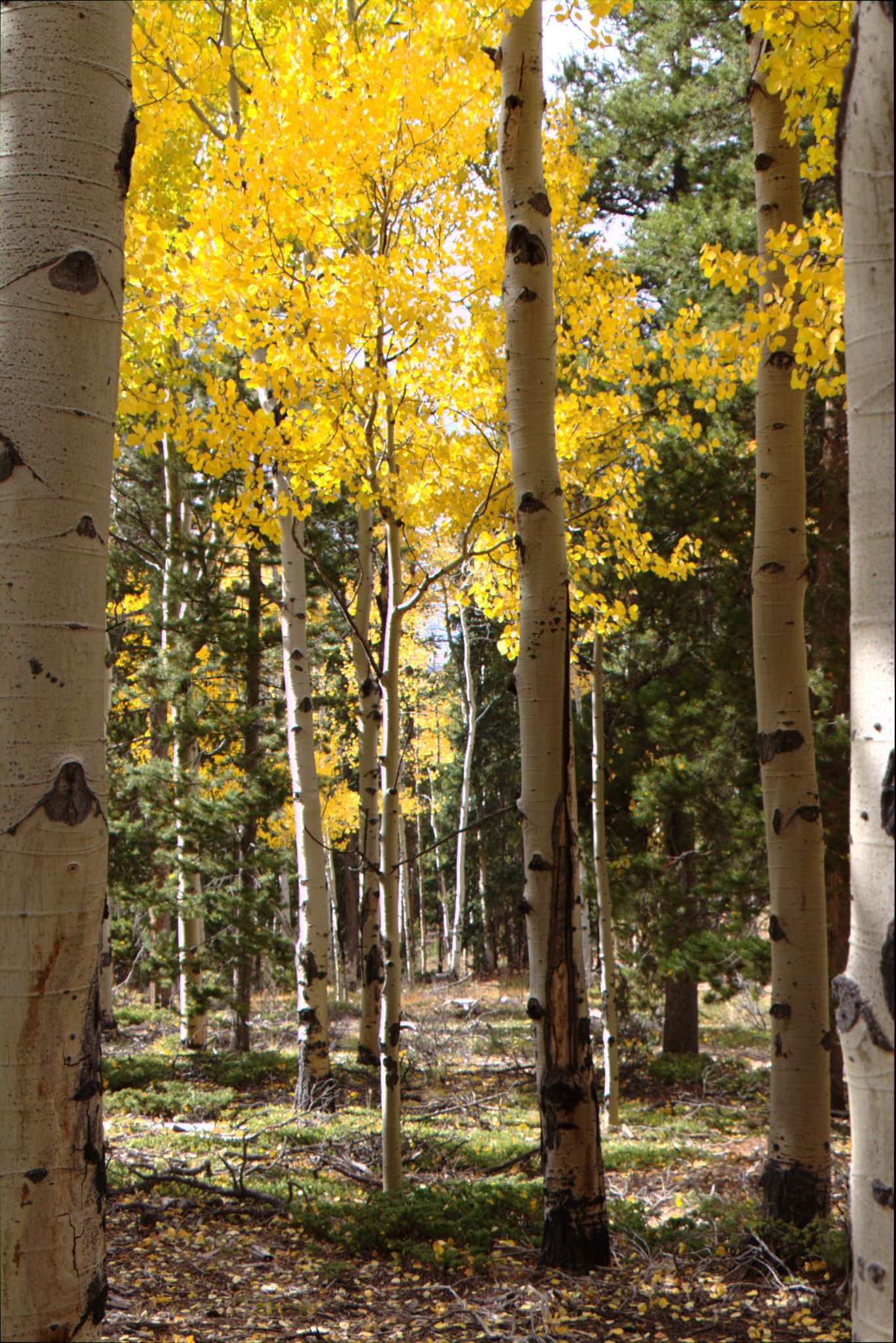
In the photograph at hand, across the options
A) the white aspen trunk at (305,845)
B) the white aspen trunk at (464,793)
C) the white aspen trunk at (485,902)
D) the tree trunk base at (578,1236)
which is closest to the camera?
the tree trunk base at (578,1236)

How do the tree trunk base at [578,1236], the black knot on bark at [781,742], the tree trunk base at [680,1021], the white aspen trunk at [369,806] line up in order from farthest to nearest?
the tree trunk base at [680,1021] < the white aspen trunk at [369,806] < the black knot on bark at [781,742] < the tree trunk base at [578,1236]

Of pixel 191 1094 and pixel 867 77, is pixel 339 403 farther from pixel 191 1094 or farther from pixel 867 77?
pixel 191 1094

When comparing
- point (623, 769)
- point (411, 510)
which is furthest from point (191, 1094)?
point (411, 510)

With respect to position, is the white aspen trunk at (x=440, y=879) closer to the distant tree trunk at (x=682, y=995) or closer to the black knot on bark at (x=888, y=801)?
the distant tree trunk at (x=682, y=995)

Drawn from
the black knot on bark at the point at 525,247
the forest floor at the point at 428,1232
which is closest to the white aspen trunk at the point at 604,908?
the forest floor at the point at 428,1232

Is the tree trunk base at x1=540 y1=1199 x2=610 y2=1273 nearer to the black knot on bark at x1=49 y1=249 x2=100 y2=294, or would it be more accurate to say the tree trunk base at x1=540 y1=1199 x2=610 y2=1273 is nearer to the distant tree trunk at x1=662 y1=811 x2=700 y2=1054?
the black knot on bark at x1=49 y1=249 x2=100 y2=294

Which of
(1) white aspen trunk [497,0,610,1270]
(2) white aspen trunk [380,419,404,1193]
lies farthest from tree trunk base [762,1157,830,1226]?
(2) white aspen trunk [380,419,404,1193]

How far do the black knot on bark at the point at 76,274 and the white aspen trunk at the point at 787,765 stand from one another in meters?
3.08

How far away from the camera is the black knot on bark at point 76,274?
1.63 meters

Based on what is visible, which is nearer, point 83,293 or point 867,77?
point 867,77

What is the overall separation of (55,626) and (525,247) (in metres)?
2.96

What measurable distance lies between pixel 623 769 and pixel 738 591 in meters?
2.22

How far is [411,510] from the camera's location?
17.4ft

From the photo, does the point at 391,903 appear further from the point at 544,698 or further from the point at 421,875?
the point at 421,875
